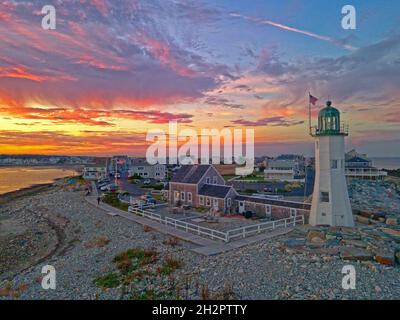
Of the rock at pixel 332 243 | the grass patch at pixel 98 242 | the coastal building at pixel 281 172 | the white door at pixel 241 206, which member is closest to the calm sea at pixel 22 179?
the grass patch at pixel 98 242

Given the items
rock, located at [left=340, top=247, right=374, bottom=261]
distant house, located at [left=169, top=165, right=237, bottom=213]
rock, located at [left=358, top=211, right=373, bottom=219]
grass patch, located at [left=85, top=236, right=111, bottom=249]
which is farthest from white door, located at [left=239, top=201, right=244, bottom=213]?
rock, located at [left=340, top=247, right=374, bottom=261]

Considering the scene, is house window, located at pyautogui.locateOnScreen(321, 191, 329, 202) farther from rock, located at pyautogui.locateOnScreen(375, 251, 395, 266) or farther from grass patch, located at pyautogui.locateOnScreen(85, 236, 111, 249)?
grass patch, located at pyautogui.locateOnScreen(85, 236, 111, 249)

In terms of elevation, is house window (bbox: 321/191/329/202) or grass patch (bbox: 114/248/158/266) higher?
house window (bbox: 321/191/329/202)

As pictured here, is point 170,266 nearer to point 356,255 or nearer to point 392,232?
point 356,255

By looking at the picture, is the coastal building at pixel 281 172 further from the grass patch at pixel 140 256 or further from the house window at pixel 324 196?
the grass patch at pixel 140 256

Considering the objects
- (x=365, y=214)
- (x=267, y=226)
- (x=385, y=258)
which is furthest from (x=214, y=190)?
(x=385, y=258)

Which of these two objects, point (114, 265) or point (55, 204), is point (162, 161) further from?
point (114, 265)
